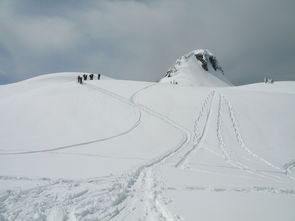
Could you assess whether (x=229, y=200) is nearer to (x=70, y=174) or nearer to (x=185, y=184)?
(x=185, y=184)

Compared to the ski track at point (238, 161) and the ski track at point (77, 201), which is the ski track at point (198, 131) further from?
the ski track at point (77, 201)

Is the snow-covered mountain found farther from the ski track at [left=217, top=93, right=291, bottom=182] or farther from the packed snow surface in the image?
the ski track at [left=217, top=93, right=291, bottom=182]

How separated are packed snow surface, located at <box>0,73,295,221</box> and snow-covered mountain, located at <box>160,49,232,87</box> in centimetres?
11903

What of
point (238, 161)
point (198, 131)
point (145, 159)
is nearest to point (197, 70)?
point (198, 131)

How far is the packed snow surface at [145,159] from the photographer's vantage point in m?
5.62

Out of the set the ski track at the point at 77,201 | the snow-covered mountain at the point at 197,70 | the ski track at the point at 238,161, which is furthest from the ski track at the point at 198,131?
the snow-covered mountain at the point at 197,70

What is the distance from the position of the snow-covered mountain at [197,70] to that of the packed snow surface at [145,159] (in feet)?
391

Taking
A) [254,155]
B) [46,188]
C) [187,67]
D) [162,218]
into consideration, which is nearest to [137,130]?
[254,155]

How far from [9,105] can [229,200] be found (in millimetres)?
20168

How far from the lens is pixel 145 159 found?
10156 mm

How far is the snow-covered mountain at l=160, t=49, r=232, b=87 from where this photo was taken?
14675cm

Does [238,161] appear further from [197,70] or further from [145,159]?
[197,70]

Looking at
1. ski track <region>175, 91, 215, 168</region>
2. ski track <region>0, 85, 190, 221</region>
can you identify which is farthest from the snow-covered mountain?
ski track <region>0, 85, 190, 221</region>

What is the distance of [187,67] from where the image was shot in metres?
170
